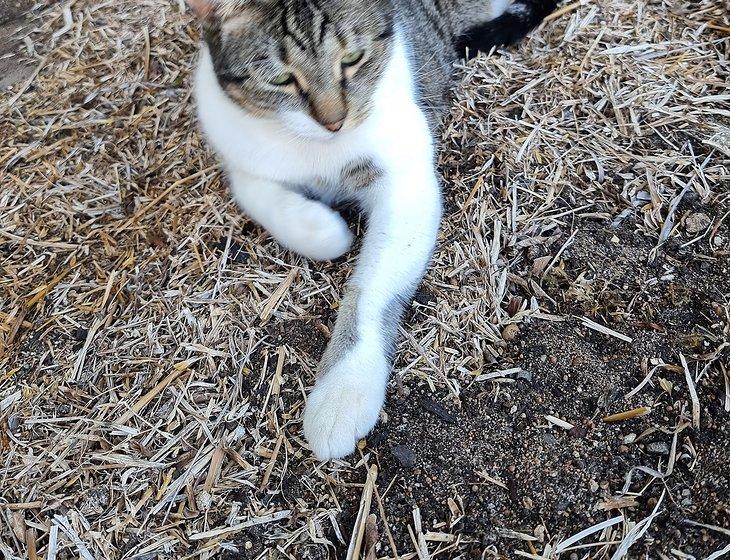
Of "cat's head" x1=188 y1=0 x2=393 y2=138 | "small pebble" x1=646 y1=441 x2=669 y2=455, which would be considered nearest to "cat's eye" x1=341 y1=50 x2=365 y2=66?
"cat's head" x1=188 y1=0 x2=393 y2=138

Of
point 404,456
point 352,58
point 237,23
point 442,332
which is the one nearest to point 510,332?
point 442,332

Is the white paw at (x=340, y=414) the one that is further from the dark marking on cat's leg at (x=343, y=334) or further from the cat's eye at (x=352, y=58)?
the cat's eye at (x=352, y=58)

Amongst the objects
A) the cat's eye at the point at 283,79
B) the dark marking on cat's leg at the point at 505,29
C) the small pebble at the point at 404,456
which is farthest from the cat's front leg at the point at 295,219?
the dark marking on cat's leg at the point at 505,29

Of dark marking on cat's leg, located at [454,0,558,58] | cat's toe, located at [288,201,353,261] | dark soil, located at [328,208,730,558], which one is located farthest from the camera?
dark marking on cat's leg, located at [454,0,558,58]

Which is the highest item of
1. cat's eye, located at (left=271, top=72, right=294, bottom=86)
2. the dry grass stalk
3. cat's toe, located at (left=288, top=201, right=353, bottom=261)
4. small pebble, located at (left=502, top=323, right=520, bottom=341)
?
cat's eye, located at (left=271, top=72, right=294, bottom=86)

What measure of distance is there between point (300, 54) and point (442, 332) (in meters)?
0.85

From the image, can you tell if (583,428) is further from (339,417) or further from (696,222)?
(696,222)

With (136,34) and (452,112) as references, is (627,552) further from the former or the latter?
(136,34)

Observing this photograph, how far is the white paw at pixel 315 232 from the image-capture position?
1883mm

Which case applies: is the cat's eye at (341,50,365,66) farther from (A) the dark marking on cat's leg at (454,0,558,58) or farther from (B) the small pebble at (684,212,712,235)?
(B) the small pebble at (684,212,712,235)

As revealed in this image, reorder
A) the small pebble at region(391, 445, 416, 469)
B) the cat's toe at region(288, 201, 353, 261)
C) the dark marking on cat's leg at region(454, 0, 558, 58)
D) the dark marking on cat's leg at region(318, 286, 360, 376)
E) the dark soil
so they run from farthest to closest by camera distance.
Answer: the dark marking on cat's leg at region(454, 0, 558, 58) < the cat's toe at region(288, 201, 353, 261) < the dark marking on cat's leg at region(318, 286, 360, 376) < the small pebble at region(391, 445, 416, 469) < the dark soil

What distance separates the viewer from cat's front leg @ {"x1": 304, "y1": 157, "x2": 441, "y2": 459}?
1675mm

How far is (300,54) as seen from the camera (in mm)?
1625

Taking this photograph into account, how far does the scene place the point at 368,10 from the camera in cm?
169
